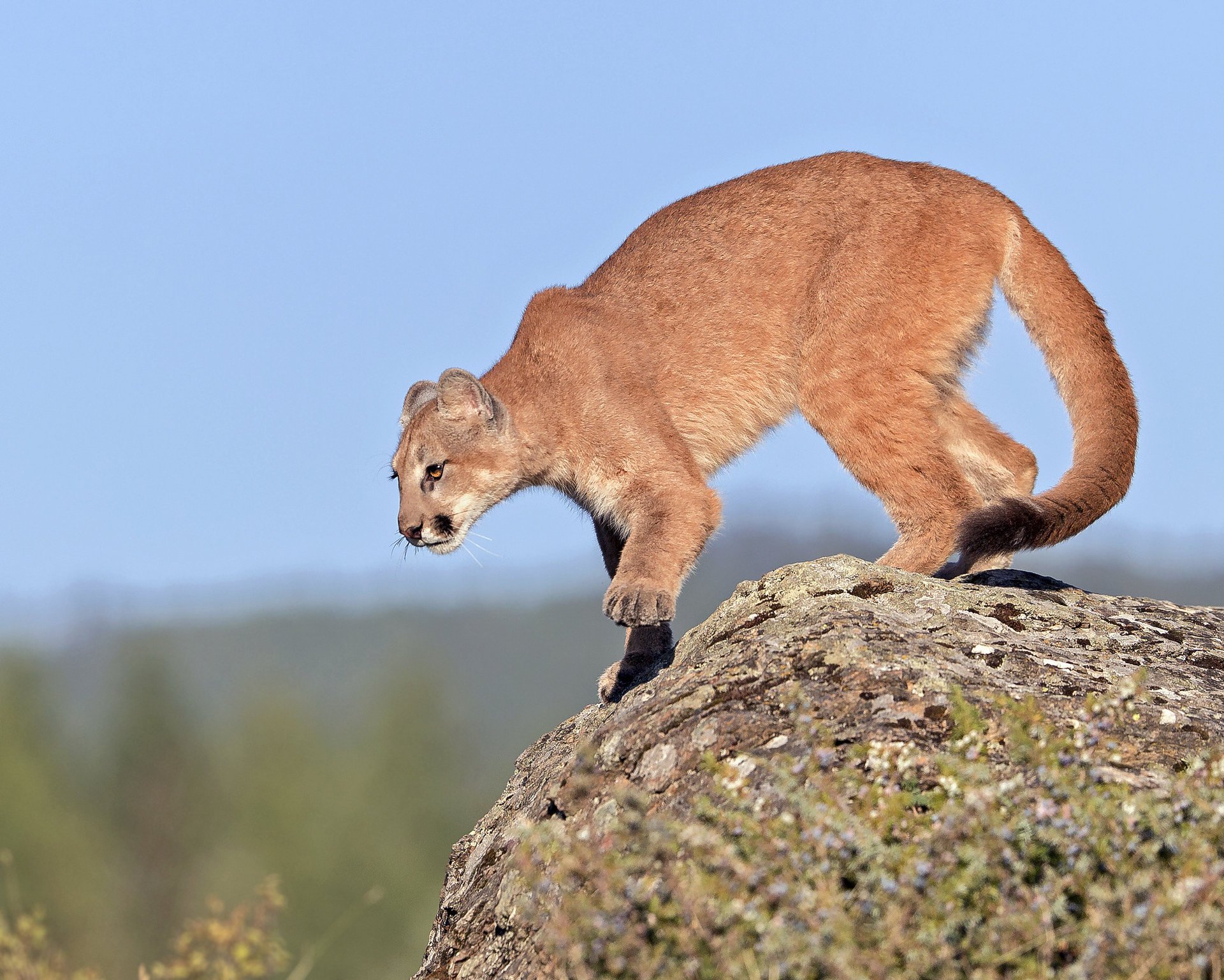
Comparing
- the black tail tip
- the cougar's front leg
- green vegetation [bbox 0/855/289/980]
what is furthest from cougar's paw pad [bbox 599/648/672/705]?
green vegetation [bbox 0/855/289/980]

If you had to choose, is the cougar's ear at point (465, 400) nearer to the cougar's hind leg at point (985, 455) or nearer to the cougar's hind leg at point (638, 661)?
the cougar's hind leg at point (638, 661)

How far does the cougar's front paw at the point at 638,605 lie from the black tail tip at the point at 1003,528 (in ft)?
4.54

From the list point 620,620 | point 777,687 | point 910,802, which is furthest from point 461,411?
point 910,802

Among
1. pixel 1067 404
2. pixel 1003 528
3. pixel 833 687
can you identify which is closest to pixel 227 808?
pixel 1067 404

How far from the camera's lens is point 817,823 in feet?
9.56

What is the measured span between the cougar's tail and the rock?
269mm

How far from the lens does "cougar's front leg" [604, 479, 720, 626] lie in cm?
591

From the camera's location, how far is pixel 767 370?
720 centimetres

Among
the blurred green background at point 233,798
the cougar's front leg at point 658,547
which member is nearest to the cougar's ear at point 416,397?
the cougar's front leg at point 658,547

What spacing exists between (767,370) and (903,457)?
98 cm

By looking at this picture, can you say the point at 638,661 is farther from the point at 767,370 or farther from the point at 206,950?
the point at 206,950

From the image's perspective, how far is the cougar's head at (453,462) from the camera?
277 inches

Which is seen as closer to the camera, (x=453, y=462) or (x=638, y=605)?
(x=638, y=605)

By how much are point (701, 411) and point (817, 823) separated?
15.1 feet
